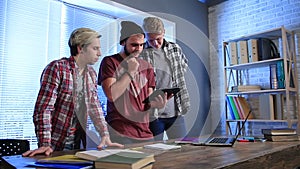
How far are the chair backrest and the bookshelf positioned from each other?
2540 millimetres

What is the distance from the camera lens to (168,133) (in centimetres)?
261

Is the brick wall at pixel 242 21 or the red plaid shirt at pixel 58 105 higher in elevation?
the brick wall at pixel 242 21

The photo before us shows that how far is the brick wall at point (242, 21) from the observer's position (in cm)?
328

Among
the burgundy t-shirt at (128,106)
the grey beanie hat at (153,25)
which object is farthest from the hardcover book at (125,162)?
the grey beanie hat at (153,25)

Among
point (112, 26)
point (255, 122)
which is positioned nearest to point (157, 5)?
point (112, 26)

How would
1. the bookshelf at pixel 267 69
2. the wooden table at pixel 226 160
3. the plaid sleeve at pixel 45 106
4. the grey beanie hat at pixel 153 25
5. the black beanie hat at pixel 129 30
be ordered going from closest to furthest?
the wooden table at pixel 226 160 → the plaid sleeve at pixel 45 106 → the black beanie hat at pixel 129 30 → the grey beanie hat at pixel 153 25 → the bookshelf at pixel 267 69

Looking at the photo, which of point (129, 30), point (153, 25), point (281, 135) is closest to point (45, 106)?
point (129, 30)

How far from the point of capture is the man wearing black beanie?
167cm

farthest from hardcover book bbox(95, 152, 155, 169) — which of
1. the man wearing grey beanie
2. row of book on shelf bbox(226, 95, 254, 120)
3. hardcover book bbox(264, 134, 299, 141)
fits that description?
row of book on shelf bbox(226, 95, 254, 120)

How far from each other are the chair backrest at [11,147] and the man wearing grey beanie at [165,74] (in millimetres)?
1087

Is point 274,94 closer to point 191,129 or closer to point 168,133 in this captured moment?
point 191,129

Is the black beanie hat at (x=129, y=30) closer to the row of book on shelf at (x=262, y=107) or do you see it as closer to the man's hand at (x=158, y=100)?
the man's hand at (x=158, y=100)

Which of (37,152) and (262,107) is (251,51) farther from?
(37,152)

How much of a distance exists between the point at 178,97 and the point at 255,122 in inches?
48.3
